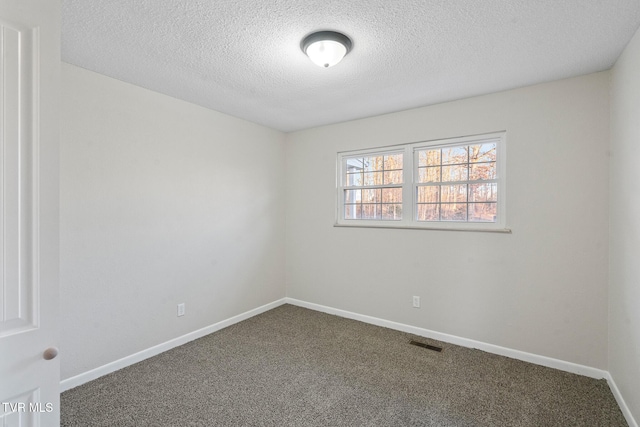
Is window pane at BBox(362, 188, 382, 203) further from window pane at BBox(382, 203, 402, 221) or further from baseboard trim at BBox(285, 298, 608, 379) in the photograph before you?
baseboard trim at BBox(285, 298, 608, 379)

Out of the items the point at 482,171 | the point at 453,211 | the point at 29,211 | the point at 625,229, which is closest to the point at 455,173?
the point at 482,171

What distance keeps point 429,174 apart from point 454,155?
0.31 meters

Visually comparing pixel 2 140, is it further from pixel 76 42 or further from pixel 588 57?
pixel 588 57


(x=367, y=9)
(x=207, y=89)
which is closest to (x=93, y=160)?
(x=207, y=89)

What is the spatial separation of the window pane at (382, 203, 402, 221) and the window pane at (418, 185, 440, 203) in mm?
269

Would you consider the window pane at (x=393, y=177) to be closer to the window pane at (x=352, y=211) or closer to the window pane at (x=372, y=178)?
the window pane at (x=372, y=178)

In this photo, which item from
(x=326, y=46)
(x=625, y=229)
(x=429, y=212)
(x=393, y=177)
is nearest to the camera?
(x=326, y=46)

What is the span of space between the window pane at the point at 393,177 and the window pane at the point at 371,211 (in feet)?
1.05

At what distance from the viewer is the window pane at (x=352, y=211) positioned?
3936 millimetres

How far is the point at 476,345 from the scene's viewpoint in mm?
3000

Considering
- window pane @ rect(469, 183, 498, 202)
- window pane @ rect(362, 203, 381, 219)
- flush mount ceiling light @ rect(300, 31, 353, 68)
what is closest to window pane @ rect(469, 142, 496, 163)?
window pane @ rect(469, 183, 498, 202)

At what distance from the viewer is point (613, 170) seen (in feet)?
7.68

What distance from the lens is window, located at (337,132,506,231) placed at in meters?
3.02

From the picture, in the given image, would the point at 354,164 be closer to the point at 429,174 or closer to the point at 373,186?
the point at 373,186
